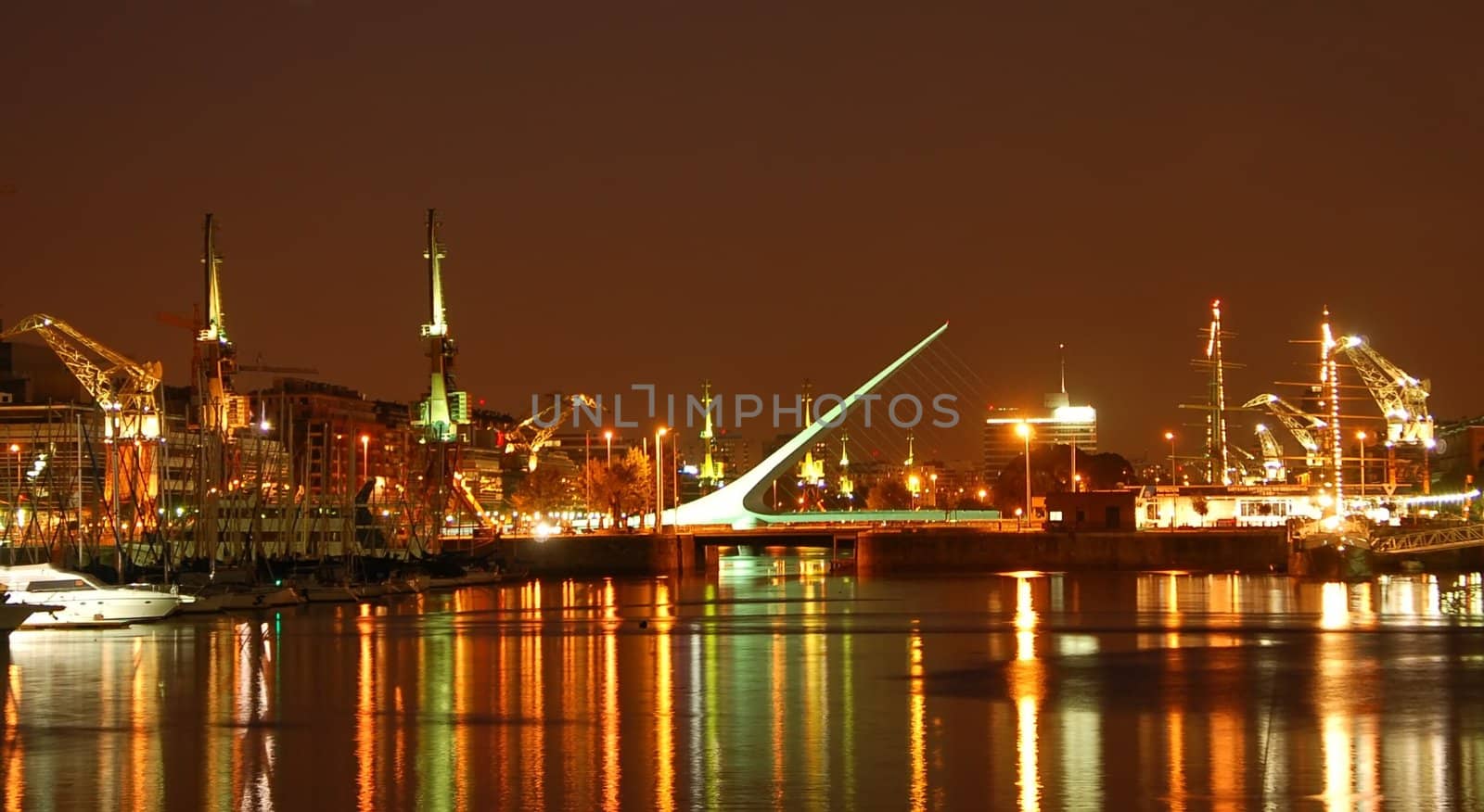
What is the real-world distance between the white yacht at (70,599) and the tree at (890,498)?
13384cm

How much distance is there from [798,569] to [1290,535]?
27.1 m

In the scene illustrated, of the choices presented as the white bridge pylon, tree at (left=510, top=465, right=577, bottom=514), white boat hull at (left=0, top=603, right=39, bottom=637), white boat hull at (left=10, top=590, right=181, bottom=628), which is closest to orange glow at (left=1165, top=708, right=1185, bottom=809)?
white boat hull at (left=0, top=603, right=39, bottom=637)

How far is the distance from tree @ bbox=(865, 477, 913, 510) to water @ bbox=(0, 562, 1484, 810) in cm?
13148

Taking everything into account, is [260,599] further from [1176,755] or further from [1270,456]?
[1270,456]

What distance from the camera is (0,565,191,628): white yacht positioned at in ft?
145

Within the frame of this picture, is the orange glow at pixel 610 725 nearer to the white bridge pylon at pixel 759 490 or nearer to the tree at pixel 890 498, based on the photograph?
the white bridge pylon at pixel 759 490

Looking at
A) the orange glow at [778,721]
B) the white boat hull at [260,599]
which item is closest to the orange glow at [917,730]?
the orange glow at [778,721]

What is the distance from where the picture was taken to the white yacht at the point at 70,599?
4416 cm

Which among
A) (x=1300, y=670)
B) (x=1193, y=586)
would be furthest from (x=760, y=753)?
(x=1193, y=586)

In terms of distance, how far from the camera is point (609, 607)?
175 ft

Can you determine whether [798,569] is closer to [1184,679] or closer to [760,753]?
[1184,679]

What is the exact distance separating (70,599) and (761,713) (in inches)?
1013

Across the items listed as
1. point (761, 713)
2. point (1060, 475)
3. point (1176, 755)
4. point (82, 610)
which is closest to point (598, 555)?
point (82, 610)

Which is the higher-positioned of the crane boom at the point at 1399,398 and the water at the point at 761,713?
the crane boom at the point at 1399,398
